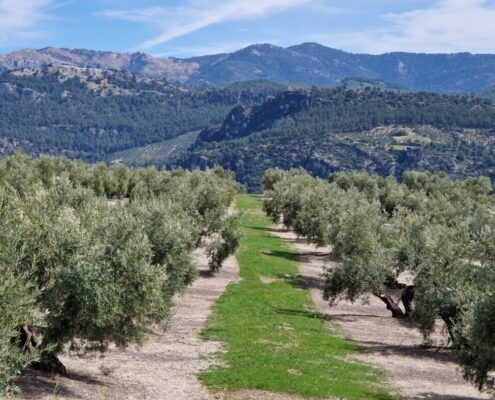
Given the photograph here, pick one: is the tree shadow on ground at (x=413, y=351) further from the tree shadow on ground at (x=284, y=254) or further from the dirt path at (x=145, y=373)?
the tree shadow on ground at (x=284, y=254)

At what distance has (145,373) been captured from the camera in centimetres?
3194

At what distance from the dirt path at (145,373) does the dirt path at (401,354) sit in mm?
11210

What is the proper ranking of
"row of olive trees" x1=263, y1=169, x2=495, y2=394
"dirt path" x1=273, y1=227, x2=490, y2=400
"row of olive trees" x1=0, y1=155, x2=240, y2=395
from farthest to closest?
"dirt path" x1=273, y1=227, x2=490, y2=400 → "row of olive trees" x1=263, y1=169, x2=495, y2=394 → "row of olive trees" x1=0, y1=155, x2=240, y2=395

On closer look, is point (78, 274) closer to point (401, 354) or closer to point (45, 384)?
point (45, 384)

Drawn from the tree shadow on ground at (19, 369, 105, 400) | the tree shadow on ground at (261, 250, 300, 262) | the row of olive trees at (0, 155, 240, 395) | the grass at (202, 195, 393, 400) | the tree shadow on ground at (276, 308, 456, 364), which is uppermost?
the row of olive trees at (0, 155, 240, 395)

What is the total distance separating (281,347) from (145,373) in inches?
427

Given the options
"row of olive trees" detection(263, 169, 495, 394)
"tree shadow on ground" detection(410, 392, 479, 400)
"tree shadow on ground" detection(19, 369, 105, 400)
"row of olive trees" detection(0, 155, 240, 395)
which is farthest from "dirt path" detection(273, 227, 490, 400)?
"tree shadow on ground" detection(19, 369, 105, 400)

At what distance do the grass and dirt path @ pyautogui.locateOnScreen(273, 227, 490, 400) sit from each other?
1417 millimetres

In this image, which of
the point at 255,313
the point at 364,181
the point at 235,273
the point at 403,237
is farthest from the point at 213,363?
the point at 364,181

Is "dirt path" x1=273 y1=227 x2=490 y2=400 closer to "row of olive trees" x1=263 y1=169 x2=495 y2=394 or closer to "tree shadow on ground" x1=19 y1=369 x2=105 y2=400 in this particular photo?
"row of olive trees" x1=263 y1=169 x2=495 y2=394

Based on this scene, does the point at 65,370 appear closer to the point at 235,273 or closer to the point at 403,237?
the point at 403,237

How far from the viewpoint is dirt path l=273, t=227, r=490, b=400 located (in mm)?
33219

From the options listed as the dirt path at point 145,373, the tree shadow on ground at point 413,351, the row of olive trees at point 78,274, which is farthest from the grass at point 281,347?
the row of olive trees at point 78,274

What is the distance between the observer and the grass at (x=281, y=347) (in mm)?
31391
